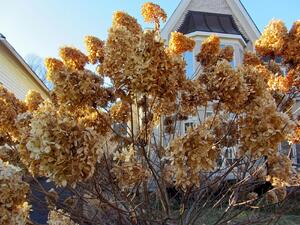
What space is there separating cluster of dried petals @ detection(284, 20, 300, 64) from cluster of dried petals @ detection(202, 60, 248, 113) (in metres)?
1.70

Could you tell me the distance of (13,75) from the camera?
48.0 feet

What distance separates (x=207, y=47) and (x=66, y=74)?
5.90ft

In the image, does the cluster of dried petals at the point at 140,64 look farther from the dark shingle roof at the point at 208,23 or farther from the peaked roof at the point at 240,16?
the peaked roof at the point at 240,16

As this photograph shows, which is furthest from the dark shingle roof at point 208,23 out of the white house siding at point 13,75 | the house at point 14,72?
the white house siding at point 13,75

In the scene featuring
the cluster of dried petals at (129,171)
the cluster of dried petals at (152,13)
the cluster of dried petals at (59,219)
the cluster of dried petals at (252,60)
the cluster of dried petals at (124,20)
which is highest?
the cluster of dried petals at (252,60)

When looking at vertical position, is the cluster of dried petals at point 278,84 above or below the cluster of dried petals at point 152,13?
below

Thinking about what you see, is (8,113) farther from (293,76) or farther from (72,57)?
(293,76)

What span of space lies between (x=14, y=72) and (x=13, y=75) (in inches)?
9.2

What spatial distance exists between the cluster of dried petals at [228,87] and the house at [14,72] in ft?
36.5

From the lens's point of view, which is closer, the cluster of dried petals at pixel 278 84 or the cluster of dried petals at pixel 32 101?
the cluster of dried petals at pixel 32 101

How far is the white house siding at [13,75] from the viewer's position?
13500 millimetres

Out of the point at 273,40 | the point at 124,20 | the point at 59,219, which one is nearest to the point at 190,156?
the point at 59,219

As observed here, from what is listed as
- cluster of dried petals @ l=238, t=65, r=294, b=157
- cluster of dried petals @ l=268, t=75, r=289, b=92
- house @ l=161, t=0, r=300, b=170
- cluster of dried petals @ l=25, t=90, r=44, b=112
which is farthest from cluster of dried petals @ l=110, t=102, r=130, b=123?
house @ l=161, t=0, r=300, b=170

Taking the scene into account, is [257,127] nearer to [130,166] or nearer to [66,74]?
[130,166]
